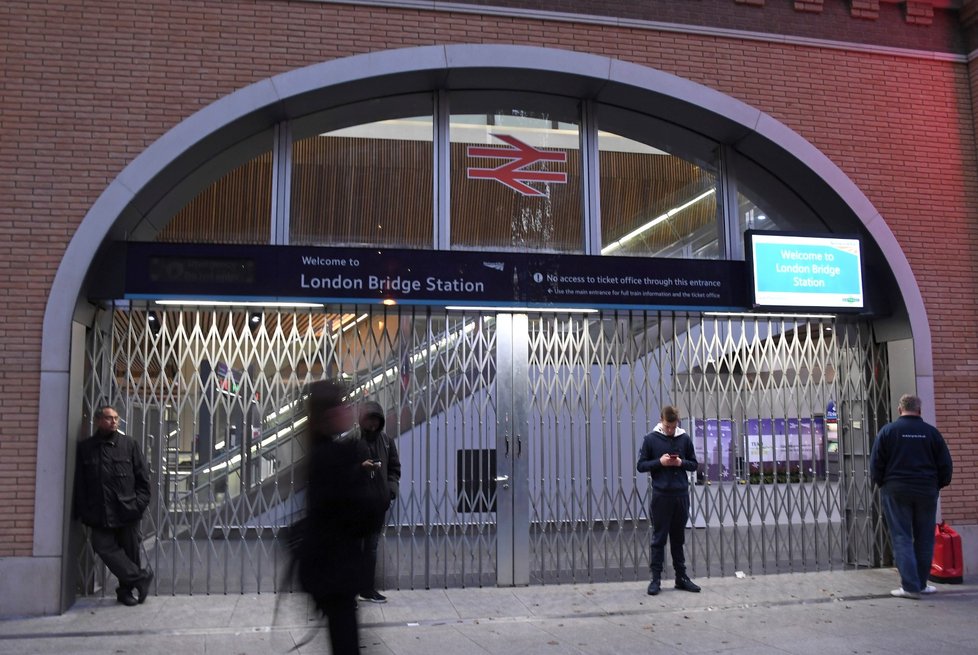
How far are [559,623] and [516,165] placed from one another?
196 inches

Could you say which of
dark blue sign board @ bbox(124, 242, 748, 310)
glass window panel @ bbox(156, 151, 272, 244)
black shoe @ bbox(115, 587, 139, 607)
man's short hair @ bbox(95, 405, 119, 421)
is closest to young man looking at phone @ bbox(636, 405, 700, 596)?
dark blue sign board @ bbox(124, 242, 748, 310)

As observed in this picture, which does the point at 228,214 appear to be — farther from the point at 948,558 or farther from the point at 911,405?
the point at 948,558

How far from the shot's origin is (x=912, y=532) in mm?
8641

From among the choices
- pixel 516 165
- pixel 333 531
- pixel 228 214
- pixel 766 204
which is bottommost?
pixel 333 531

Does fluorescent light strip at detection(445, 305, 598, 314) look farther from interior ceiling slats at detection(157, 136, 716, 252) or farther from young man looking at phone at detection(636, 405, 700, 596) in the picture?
young man looking at phone at detection(636, 405, 700, 596)

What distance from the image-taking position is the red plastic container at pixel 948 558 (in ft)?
29.9

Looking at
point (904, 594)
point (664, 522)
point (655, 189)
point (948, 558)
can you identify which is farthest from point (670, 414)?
point (948, 558)

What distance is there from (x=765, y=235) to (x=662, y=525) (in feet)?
11.2

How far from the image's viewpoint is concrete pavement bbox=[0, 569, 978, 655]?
22.5 ft

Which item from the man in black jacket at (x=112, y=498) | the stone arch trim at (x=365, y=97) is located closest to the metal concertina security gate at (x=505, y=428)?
the man in black jacket at (x=112, y=498)

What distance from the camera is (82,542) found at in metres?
8.46

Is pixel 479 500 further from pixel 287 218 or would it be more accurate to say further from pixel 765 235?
pixel 765 235

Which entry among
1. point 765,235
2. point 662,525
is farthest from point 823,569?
point 765,235

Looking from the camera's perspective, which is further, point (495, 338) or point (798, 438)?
point (798, 438)
